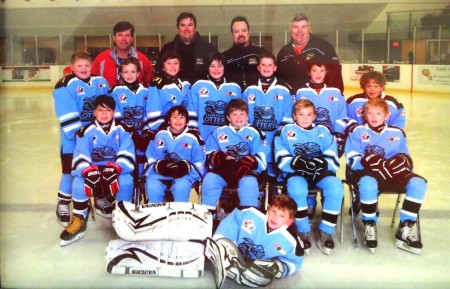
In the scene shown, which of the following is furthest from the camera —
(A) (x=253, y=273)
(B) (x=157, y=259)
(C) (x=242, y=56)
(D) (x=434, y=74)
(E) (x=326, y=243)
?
(D) (x=434, y=74)

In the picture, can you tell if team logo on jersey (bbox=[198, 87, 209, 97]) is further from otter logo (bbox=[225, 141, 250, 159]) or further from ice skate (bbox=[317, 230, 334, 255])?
ice skate (bbox=[317, 230, 334, 255])

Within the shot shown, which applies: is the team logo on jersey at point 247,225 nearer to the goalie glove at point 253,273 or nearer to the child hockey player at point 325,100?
the goalie glove at point 253,273

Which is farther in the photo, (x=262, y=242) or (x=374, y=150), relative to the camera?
(x=374, y=150)

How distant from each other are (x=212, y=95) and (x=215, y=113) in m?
0.10

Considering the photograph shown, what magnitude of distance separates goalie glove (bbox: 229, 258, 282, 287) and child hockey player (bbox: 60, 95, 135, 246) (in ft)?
2.40

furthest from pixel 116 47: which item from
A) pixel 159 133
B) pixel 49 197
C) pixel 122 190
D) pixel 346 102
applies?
pixel 346 102

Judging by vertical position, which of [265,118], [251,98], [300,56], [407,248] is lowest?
[407,248]

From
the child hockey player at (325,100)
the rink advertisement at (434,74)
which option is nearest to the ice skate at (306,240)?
the child hockey player at (325,100)

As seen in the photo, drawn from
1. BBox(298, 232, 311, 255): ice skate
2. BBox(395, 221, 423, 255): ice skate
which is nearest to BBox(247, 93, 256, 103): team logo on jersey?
BBox(298, 232, 311, 255): ice skate

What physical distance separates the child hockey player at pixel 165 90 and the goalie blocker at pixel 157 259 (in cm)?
73

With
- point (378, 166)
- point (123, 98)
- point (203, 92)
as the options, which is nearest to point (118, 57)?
point (123, 98)

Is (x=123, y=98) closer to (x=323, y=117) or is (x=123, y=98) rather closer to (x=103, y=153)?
(x=103, y=153)

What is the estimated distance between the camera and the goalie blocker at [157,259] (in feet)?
6.31

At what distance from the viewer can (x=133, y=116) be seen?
2531 mm
